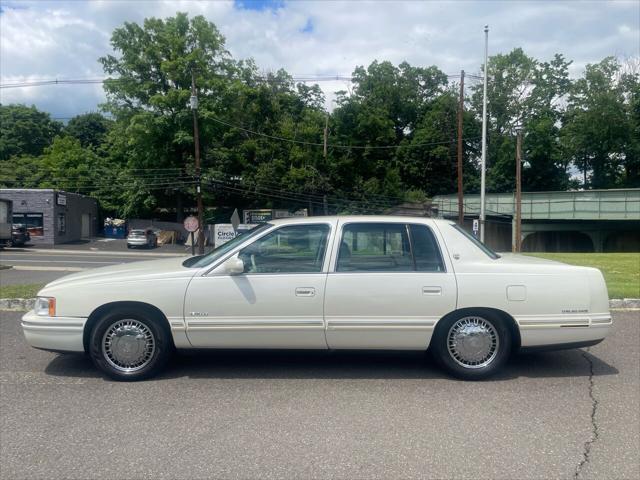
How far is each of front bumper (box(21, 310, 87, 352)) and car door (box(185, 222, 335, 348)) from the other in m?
1.04

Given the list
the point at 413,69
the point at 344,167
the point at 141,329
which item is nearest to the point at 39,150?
the point at 344,167

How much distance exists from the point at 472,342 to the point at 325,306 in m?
1.48

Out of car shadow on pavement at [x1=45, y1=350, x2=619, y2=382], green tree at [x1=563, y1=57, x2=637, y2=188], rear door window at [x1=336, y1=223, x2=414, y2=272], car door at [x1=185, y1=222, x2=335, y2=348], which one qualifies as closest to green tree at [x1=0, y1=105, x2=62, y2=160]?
green tree at [x1=563, y1=57, x2=637, y2=188]

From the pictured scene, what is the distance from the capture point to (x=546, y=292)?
5422mm

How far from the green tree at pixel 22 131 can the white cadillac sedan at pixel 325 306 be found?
78.8 m

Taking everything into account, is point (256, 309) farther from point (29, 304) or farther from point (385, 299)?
point (29, 304)

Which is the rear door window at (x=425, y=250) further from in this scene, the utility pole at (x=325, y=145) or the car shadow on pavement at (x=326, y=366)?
the utility pole at (x=325, y=145)

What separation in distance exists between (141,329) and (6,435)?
1475 mm

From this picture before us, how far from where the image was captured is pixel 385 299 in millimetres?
5305

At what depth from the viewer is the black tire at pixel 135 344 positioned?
209 inches

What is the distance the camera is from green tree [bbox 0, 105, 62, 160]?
243 feet

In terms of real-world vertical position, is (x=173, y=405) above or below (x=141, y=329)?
below

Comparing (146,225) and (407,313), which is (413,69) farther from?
(407,313)

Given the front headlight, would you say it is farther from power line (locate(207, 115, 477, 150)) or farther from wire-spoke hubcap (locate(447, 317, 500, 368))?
power line (locate(207, 115, 477, 150))
